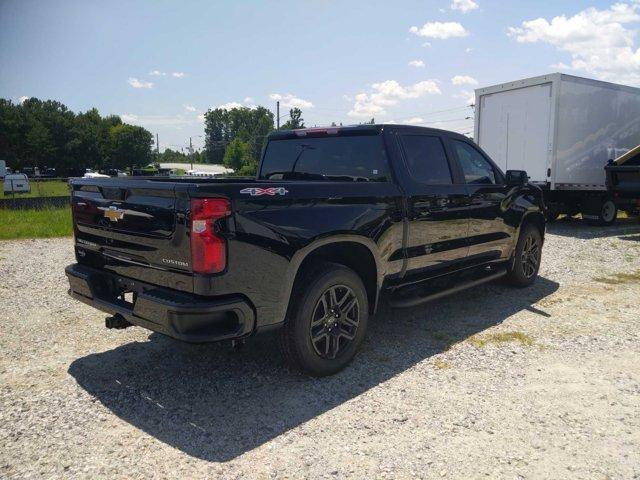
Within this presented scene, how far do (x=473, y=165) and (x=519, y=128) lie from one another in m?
7.93

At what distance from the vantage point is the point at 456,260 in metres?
5.02

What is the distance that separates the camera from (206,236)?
2.89 metres

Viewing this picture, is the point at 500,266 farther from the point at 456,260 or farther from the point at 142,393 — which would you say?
the point at 142,393

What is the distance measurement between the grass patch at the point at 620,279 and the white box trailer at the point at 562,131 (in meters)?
4.84

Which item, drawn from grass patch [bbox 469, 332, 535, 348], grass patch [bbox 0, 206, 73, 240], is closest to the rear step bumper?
grass patch [bbox 469, 332, 535, 348]

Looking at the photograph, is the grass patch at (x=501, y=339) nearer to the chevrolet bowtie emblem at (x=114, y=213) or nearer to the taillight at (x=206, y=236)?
the taillight at (x=206, y=236)

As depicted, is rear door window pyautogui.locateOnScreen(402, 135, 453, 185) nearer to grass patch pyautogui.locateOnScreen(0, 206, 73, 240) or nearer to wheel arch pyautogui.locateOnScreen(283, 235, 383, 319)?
wheel arch pyautogui.locateOnScreen(283, 235, 383, 319)

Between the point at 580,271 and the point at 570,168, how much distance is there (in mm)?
5367

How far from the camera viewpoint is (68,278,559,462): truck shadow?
307 cm

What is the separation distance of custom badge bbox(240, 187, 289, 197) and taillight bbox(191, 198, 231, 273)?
7.7 inches

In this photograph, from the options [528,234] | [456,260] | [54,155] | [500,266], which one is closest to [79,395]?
[456,260]

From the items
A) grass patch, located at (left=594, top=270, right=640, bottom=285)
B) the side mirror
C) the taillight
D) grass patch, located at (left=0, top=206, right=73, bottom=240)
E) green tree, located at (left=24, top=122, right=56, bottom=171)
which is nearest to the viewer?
the taillight

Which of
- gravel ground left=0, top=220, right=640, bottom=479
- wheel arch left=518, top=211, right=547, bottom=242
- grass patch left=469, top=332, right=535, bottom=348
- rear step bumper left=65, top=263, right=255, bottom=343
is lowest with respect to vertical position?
gravel ground left=0, top=220, right=640, bottom=479

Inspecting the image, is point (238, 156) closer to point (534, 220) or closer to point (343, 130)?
point (534, 220)
